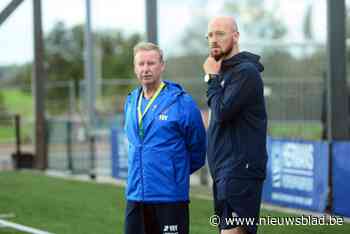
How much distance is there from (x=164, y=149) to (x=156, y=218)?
44cm

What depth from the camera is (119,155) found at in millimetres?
17281

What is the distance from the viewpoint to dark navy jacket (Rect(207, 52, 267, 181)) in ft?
15.9

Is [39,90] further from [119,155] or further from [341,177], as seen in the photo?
[341,177]

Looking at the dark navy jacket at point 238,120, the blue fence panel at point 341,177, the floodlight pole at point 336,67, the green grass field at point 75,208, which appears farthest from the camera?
the floodlight pole at point 336,67

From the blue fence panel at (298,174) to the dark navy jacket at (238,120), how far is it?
667 centimetres

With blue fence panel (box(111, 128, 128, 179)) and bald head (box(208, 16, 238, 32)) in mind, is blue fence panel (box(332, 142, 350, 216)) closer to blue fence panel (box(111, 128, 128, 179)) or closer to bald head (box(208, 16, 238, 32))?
blue fence panel (box(111, 128, 128, 179))

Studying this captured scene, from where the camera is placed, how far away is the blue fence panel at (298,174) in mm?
11578

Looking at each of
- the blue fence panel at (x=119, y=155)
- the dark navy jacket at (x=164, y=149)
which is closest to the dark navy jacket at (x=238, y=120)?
the dark navy jacket at (x=164, y=149)

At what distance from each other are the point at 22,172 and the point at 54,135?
188cm

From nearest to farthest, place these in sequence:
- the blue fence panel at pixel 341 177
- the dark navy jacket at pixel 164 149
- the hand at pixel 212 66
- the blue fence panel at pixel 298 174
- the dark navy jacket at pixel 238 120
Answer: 1. the dark navy jacket at pixel 238 120
2. the hand at pixel 212 66
3. the dark navy jacket at pixel 164 149
4. the blue fence panel at pixel 341 177
5. the blue fence panel at pixel 298 174

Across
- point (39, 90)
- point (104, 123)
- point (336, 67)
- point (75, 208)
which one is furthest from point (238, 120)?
point (104, 123)

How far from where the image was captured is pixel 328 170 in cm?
1144

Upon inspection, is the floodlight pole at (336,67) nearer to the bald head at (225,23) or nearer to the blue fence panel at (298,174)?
the blue fence panel at (298,174)

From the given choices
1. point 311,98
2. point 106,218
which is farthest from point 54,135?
point 311,98
